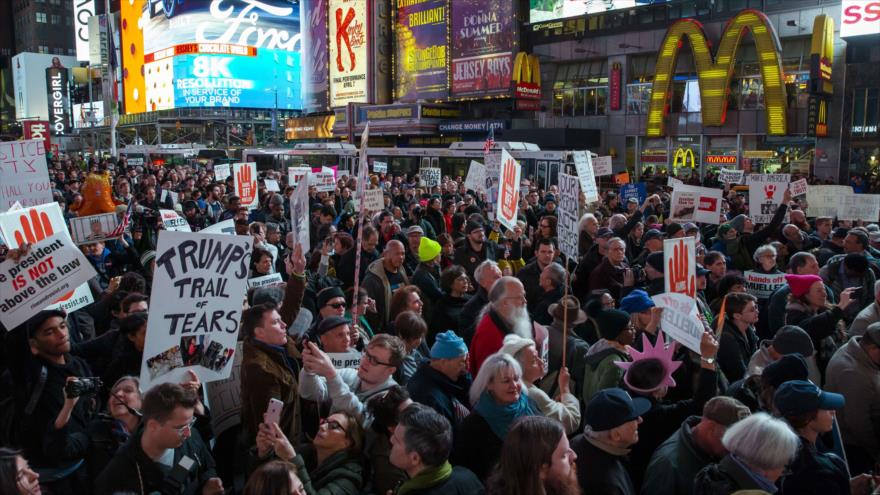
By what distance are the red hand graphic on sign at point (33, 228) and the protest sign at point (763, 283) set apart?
21.9 ft

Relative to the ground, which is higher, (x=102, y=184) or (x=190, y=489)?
(x=102, y=184)

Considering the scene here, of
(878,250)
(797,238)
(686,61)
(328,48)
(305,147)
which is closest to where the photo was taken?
(878,250)

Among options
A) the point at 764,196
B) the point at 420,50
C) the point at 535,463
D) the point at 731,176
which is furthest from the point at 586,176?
the point at 420,50

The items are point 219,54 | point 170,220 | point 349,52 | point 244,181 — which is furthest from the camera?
point 219,54

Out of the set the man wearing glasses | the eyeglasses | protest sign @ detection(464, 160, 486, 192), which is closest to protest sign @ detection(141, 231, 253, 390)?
the man wearing glasses

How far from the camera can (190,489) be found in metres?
3.80

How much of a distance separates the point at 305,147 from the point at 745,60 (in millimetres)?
20892

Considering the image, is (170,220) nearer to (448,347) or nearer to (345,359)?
(345,359)

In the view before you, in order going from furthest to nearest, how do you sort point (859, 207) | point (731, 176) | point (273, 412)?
point (731, 176) → point (859, 207) → point (273, 412)

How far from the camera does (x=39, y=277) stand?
5.07 meters

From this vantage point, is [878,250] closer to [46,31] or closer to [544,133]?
[544,133]

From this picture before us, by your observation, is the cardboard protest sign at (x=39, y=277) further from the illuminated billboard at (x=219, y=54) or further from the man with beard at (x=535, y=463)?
the illuminated billboard at (x=219, y=54)

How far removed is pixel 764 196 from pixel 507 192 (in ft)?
16.8


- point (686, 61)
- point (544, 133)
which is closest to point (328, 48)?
point (544, 133)
